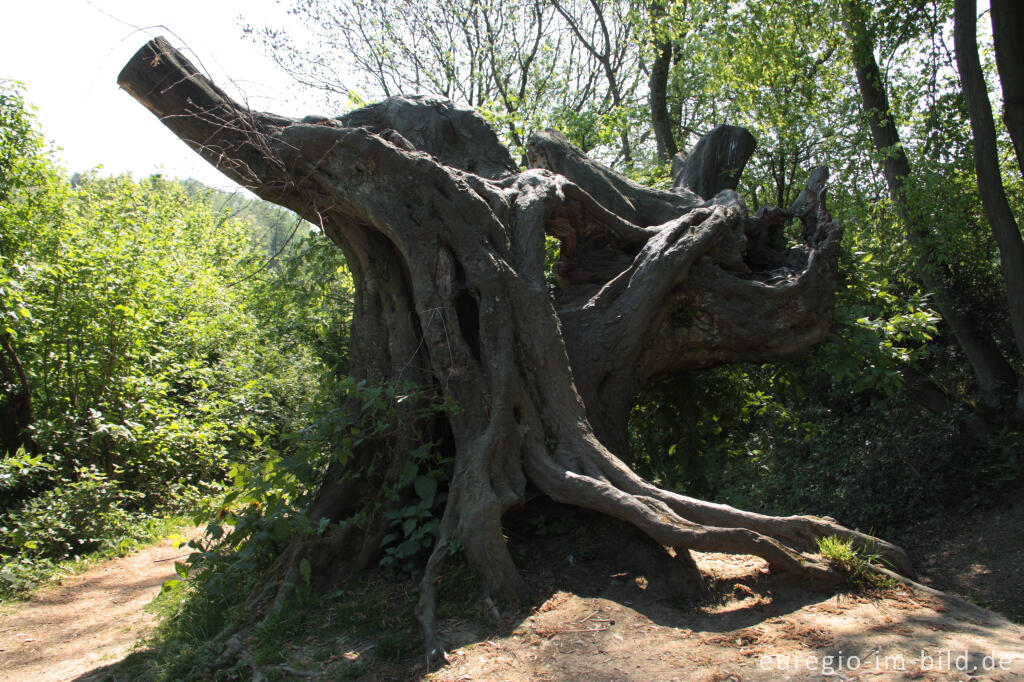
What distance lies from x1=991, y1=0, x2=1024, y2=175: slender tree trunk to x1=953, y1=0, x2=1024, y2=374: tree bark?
0.57 feet

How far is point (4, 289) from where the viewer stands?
8156 mm

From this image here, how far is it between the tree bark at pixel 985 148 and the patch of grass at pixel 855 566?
4.21m

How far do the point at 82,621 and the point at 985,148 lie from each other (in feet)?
32.0

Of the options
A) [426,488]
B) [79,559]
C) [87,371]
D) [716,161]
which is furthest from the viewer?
[87,371]

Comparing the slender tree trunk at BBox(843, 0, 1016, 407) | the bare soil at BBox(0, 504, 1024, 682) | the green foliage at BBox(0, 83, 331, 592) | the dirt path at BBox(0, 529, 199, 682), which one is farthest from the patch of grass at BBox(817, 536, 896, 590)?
the slender tree trunk at BBox(843, 0, 1016, 407)

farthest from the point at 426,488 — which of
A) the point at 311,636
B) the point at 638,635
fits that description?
the point at 638,635

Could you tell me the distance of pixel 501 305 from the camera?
17.4ft

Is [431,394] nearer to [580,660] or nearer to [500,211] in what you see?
[500,211]

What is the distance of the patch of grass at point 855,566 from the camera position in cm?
457

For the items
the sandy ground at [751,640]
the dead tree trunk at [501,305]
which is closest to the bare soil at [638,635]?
the sandy ground at [751,640]

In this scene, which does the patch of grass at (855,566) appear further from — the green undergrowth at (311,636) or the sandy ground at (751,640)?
the green undergrowth at (311,636)

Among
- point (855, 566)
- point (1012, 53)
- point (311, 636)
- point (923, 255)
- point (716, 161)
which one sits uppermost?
point (1012, 53)

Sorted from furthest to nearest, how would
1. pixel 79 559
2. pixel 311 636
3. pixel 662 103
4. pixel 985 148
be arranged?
1. pixel 662 103
2. pixel 79 559
3. pixel 985 148
4. pixel 311 636

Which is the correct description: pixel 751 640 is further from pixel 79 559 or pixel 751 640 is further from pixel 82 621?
pixel 79 559
